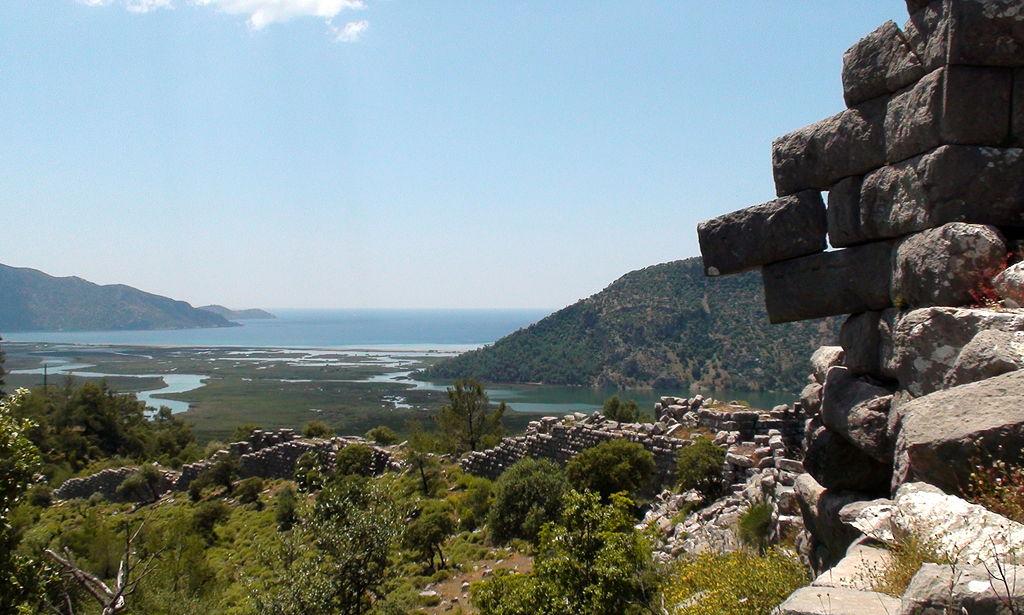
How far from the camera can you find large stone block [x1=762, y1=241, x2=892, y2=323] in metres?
7.91

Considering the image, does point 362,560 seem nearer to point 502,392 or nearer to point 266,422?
point 266,422

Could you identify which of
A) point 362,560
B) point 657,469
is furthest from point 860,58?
point 657,469

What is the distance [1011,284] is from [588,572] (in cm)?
631

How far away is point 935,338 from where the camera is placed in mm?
6375

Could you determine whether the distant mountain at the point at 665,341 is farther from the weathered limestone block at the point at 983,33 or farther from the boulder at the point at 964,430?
the boulder at the point at 964,430

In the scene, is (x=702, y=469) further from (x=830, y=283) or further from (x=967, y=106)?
(x=967, y=106)

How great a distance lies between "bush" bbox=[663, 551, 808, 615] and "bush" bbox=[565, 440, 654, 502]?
42.1ft

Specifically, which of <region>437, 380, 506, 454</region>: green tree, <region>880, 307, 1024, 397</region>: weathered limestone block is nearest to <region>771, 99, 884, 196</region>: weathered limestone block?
<region>880, 307, 1024, 397</region>: weathered limestone block

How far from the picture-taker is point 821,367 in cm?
953

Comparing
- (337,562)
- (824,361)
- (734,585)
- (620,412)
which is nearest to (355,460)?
(620,412)

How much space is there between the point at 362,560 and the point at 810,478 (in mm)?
8523

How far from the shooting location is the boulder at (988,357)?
5492mm

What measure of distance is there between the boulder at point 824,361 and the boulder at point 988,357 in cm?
304

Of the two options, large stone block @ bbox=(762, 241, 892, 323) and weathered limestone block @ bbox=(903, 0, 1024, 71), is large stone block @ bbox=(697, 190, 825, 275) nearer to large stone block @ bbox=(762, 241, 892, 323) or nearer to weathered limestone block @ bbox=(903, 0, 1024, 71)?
large stone block @ bbox=(762, 241, 892, 323)
